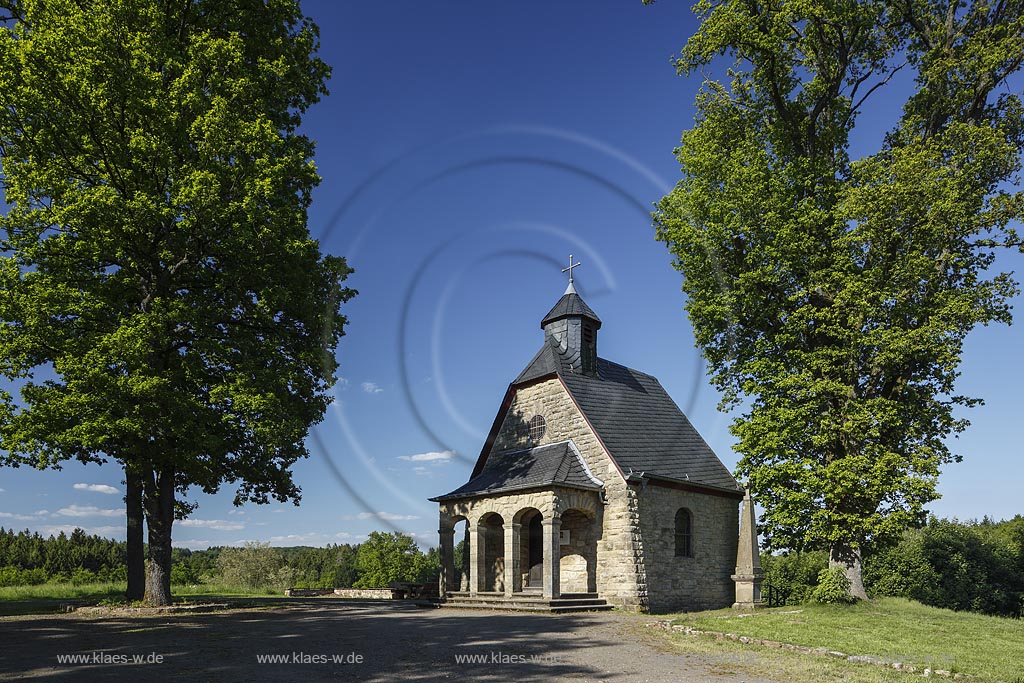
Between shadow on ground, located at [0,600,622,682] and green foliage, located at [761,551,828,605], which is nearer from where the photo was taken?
shadow on ground, located at [0,600,622,682]

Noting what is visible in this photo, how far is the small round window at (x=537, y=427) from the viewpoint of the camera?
86.0 ft

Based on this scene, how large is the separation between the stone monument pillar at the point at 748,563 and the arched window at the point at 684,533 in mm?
1773

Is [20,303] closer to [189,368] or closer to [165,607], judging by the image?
[189,368]

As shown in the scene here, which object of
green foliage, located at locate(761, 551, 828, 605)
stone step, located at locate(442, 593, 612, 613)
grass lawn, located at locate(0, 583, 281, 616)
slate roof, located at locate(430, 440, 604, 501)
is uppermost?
slate roof, located at locate(430, 440, 604, 501)

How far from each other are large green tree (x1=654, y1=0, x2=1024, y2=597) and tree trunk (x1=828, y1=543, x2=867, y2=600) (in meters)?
0.05

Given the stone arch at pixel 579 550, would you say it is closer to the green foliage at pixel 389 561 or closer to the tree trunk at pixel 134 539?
the tree trunk at pixel 134 539

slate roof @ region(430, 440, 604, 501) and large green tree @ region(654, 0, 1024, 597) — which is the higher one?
large green tree @ region(654, 0, 1024, 597)

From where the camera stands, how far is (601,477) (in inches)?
917

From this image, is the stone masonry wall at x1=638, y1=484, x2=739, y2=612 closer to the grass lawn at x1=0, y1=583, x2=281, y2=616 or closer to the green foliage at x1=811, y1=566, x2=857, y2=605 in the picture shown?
the green foliage at x1=811, y1=566, x2=857, y2=605

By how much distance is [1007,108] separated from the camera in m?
23.1

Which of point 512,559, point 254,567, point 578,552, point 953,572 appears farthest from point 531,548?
point 254,567
